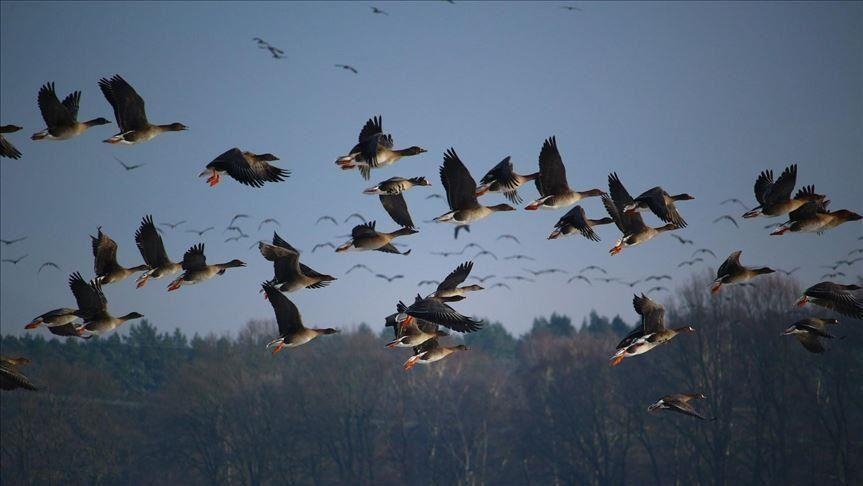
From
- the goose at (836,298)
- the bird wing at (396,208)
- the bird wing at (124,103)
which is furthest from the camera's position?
the bird wing at (396,208)

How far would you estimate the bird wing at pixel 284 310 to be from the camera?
59.9ft

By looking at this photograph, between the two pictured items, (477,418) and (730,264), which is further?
(477,418)

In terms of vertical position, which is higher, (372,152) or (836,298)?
(372,152)

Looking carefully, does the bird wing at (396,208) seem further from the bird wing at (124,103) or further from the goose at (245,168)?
the bird wing at (124,103)

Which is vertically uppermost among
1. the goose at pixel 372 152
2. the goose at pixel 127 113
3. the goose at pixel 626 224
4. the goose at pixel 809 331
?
the goose at pixel 127 113

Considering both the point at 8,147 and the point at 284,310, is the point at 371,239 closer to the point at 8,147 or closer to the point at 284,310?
the point at 284,310

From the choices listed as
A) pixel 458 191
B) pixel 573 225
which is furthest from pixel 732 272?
pixel 458 191

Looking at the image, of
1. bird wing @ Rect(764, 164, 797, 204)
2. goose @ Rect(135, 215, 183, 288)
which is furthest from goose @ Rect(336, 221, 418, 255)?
bird wing @ Rect(764, 164, 797, 204)

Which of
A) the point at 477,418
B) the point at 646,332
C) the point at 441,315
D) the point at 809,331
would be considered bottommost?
the point at 477,418

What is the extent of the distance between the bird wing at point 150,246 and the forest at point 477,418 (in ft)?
170

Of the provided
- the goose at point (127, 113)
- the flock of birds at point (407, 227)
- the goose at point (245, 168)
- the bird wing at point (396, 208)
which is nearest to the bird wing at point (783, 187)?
the flock of birds at point (407, 227)

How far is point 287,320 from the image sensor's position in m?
18.5

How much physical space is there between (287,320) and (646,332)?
24.4ft

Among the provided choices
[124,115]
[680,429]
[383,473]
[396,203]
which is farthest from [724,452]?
[124,115]
